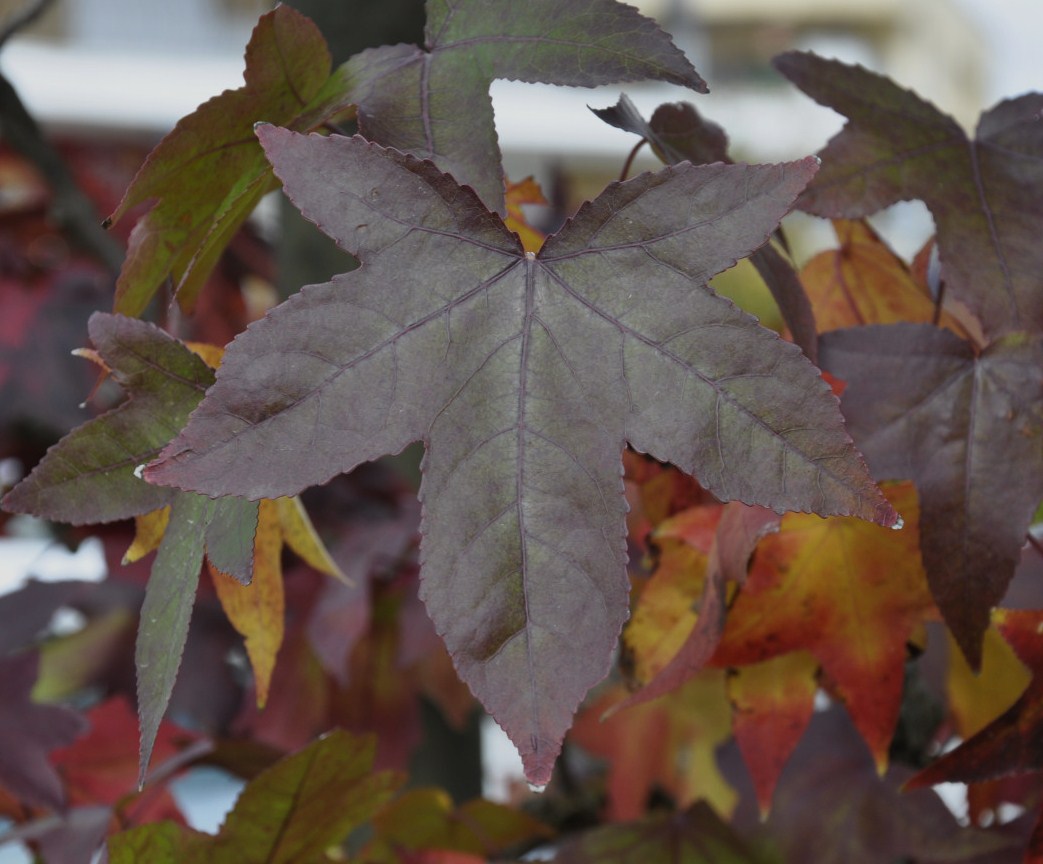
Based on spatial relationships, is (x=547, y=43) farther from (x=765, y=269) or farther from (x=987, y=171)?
(x=987, y=171)

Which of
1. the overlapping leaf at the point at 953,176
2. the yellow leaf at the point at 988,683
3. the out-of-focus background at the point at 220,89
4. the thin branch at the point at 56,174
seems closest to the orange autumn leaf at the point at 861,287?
the overlapping leaf at the point at 953,176

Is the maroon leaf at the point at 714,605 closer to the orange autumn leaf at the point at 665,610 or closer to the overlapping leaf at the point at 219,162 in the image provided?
the orange autumn leaf at the point at 665,610

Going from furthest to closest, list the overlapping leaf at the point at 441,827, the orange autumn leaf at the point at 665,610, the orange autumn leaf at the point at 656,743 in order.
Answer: the orange autumn leaf at the point at 656,743 → the overlapping leaf at the point at 441,827 → the orange autumn leaf at the point at 665,610

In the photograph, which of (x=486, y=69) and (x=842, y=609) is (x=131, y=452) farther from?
(x=842, y=609)

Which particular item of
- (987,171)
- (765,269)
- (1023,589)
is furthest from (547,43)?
(1023,589)

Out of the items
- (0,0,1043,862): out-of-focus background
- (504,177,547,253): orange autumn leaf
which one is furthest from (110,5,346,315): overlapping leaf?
(0,0,1043,862): out-of-focus background

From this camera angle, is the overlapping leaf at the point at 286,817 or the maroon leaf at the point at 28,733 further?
the maroon leaf at the point at 28,733

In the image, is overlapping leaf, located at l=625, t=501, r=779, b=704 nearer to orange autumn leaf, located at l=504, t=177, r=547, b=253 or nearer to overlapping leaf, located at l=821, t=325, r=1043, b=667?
overlapping leaf, located at l=821, t=325, r=1043, b=667
